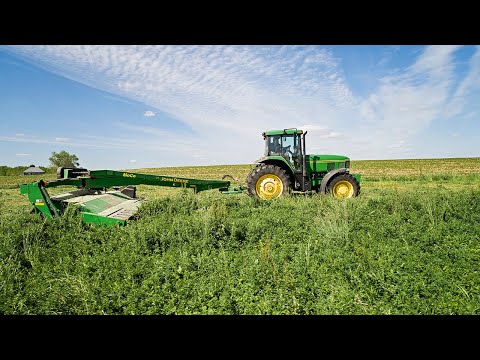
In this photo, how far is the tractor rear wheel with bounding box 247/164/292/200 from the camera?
889 centimetres

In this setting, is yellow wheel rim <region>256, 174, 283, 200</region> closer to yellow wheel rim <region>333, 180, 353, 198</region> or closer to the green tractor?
the green tractor

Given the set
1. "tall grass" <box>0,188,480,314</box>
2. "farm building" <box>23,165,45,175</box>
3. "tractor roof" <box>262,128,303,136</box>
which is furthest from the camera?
"farm building" <box>23,165,45,175</box>

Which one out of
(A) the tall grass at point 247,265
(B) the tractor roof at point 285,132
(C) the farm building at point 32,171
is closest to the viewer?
(A) the tall grass at point 247,265

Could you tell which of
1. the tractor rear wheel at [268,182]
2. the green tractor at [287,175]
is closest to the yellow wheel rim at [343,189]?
the green tractor at [287,175]

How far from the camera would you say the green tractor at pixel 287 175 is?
889cm

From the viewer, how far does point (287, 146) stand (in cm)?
913

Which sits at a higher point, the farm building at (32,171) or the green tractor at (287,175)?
the farm building at (32,171)

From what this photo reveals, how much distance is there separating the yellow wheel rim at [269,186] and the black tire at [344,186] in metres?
1.73

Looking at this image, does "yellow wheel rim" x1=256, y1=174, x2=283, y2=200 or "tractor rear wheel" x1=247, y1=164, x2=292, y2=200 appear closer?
"tractor rear wheel" x1=247, y1=164, x2=292, y2=200

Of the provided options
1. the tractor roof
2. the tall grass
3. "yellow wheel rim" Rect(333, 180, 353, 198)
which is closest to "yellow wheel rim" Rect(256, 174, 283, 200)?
the tractor roof

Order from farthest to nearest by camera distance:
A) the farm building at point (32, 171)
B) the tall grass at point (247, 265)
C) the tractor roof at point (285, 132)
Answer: the farm building at point (32, 171) → the tractor roof at point (285, 132) → the tall grass at point (247, 265)

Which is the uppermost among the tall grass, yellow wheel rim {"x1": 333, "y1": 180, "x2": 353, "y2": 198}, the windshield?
the windshield

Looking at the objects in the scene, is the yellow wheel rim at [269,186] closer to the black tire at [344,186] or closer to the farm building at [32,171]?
the black tire at [344,186]

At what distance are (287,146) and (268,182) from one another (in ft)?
4.69
